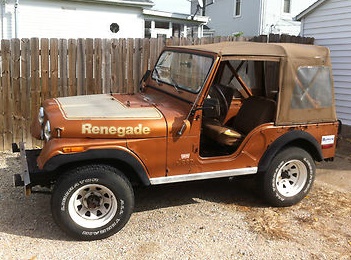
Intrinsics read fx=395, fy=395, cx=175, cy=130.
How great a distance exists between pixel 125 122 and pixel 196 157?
0.88 metres

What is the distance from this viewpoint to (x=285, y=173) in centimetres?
494

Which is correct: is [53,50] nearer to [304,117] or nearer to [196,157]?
[196,157]

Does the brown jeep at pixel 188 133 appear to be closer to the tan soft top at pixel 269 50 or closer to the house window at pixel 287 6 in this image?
the tan soft top at pixel 269 50

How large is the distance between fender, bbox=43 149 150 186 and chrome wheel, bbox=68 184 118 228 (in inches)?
11.8

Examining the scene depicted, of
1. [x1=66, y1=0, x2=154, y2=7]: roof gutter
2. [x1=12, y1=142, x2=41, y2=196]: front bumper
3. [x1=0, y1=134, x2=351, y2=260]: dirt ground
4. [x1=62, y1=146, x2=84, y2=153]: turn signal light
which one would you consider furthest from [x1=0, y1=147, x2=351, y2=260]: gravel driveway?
[x1=66, y1=0, x2=154, y2=7]: roof gutter

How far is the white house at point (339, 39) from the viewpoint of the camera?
8977mm

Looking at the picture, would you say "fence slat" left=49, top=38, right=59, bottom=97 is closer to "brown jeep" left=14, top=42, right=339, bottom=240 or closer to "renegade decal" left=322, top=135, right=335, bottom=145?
"brown jeep" left=14, top=42, right=339, bottom=240

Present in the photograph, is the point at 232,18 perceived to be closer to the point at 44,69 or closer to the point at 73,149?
the point at 44,69

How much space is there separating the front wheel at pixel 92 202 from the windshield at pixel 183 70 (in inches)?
53.2

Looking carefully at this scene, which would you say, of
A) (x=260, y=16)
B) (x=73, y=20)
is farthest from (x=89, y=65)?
(x=260, y=16)

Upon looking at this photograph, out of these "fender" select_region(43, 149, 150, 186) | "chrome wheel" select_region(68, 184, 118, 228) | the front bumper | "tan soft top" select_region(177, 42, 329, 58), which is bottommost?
"chrome wheel" select_region(68, 184, 118, 228)

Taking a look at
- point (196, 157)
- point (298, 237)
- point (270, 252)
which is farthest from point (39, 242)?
point (298, 237)

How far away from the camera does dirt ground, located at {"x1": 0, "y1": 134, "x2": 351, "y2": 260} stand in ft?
12.4

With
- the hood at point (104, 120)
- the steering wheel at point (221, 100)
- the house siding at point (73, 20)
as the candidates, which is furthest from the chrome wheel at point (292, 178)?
the house siding at point (73, 20)
